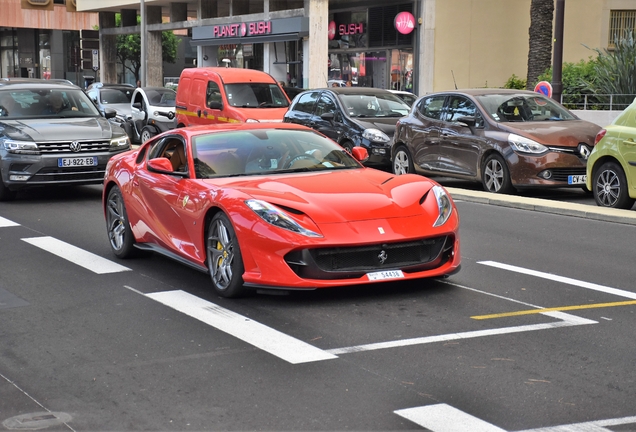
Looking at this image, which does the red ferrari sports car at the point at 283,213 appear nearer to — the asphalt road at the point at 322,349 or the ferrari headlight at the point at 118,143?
the asphalt road at the point at 322,349

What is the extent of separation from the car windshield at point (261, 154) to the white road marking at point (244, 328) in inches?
45.8

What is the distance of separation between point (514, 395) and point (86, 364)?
2.55 metres

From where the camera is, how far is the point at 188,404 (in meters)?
5.16

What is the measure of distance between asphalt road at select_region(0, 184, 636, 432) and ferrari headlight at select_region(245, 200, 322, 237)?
1.95 ft

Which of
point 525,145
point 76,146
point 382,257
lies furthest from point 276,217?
point 525,145

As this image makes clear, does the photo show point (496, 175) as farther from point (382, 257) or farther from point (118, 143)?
point (382, 257)

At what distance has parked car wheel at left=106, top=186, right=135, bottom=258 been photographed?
9.58m

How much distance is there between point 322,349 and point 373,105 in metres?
14.2

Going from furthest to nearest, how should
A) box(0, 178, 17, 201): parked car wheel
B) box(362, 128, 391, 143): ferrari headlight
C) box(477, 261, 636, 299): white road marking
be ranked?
box(362, 128, 391, 143): ferrari headlight, box(0, 178, 17, 201): parked car wheel, box(477, 261, 636, 299): white road marking

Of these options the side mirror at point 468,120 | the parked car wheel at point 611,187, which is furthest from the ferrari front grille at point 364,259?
the side mirror at point 468,120

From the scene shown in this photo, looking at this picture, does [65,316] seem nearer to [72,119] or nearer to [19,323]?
[19,323]

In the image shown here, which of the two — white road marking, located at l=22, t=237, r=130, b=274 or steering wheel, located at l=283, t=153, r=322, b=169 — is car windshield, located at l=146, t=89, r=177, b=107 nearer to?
white road marking, located at l=22, t=237, r=130, b=274

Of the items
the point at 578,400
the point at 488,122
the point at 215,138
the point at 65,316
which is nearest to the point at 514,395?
the point at 578,400

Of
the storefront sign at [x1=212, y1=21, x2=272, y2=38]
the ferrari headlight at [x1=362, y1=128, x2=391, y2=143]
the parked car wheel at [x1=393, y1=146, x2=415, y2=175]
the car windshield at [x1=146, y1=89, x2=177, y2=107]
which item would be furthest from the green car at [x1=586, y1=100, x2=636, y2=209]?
the storefront sign at [x1=212, y1=21, x2=272, y2=38]
